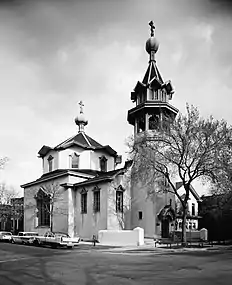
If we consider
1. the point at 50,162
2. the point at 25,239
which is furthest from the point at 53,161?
the point at 25,239

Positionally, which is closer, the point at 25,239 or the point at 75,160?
the point at 25,239

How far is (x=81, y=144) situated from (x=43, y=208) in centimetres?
936

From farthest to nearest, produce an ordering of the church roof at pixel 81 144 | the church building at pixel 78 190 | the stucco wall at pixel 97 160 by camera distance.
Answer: the stucco wall at pixel 97 160 < the church roof at pixel 81 144 < the church building at pixel 78 190

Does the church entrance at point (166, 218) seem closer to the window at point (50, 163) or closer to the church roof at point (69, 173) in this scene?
the church roof at point (69, 173)

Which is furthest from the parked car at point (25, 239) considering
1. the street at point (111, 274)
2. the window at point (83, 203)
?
the street at point (111, 274)

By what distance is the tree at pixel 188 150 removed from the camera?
104 ft

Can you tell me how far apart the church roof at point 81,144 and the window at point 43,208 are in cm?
614

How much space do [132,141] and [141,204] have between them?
28.0 ft

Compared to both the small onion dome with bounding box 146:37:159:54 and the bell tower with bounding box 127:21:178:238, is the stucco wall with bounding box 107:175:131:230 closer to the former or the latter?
the bell tower with bounding box 127:21:178:238

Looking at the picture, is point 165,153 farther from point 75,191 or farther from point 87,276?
point 87,276

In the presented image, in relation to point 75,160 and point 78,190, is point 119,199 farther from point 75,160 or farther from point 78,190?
point 75,160

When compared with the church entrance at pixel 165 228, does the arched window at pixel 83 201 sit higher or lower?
higher

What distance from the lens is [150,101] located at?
137 ft

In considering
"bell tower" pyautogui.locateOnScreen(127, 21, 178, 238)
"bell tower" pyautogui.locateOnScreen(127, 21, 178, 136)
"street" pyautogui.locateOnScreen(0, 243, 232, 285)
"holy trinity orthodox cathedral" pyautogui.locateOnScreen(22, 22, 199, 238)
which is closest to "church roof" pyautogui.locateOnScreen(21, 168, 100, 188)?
"holy trinity orthodox cathedral" pyautogui.locateOnScreen(22, 22, 199, 238)
